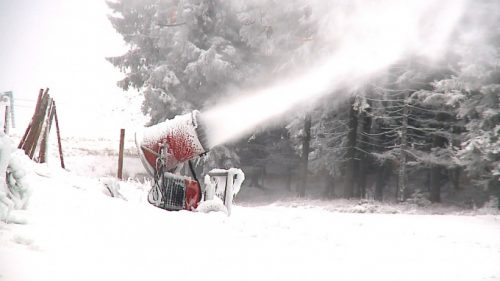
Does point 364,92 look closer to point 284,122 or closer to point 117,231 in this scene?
point 284,122

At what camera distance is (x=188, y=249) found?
525 cm

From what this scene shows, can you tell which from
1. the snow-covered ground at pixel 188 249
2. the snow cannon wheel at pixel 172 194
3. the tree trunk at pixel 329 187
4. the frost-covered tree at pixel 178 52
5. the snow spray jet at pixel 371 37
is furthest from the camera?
the tree trunk at pixel 329 187

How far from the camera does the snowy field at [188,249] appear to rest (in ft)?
12.0

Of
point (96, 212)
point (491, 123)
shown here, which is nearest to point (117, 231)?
point (96, 212)

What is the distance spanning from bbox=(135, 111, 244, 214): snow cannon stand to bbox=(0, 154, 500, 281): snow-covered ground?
993mm

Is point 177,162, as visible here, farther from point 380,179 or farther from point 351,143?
point 380,179

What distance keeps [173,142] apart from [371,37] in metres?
12.4

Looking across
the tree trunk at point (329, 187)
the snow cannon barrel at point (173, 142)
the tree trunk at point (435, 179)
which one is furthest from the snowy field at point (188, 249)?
the tree trunk at point (329, 187)

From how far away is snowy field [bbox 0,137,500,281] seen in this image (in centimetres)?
366

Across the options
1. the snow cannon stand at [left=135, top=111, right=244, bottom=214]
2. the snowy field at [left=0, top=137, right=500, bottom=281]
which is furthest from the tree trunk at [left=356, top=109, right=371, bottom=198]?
the snow cannon stand at [left=135, top=111, right=244, bottom=214]

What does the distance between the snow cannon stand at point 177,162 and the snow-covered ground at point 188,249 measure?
3.26 feet

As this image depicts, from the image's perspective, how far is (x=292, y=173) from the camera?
27703 millimetres

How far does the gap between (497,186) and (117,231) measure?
633 inches

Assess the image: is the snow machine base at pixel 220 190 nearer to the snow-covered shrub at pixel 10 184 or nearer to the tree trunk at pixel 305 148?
the snow-covered shrub at pixel 10 184
